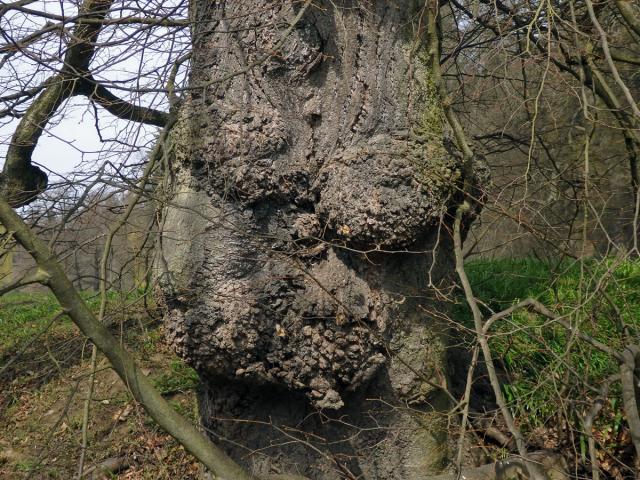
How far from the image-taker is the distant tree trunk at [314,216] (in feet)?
12.5

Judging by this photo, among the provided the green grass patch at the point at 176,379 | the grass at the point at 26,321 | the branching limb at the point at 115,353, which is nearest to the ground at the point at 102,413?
the green grass patch at the point at 176,379

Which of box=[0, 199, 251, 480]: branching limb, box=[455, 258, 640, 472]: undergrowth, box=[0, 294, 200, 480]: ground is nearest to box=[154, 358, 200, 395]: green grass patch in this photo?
box=[0, 294, 200, 480]: ground

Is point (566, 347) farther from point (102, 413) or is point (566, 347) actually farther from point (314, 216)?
point (102, 413)

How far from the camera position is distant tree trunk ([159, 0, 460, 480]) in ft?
12.5

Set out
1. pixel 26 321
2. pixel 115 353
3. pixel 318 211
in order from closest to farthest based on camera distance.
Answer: pixel 115 353, pixel 318 211, pixel 26 321

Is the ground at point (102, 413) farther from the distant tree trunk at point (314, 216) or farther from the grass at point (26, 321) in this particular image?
the distant tree trunk at point (314, 216)

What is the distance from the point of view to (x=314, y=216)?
394 centimetres

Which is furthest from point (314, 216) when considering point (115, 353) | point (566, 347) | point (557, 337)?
point (557, 337)

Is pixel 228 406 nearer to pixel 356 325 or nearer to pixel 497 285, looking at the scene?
pixel 356 325

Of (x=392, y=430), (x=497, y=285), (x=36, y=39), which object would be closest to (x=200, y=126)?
(x=36, y=39)

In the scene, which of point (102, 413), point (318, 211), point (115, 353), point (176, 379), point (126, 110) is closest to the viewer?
point (115, 353)

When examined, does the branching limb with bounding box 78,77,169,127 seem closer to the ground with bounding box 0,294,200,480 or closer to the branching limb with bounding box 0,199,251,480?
the branching limb with bounding box 0,199,251,480

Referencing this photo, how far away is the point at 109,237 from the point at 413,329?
1.86m

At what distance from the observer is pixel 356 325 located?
3.84 m
